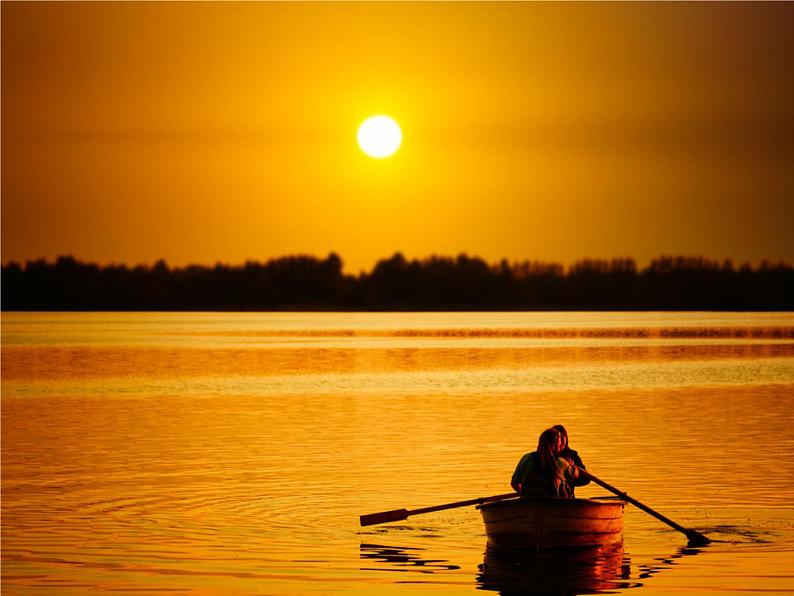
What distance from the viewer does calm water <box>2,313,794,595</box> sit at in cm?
1703

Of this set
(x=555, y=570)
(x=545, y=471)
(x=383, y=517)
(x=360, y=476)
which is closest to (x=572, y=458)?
(x=545, y=471)

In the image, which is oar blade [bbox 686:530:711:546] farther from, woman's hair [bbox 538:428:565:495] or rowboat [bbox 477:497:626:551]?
woman's hair [bbox 538:428:565:495]

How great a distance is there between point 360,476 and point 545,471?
341 inches

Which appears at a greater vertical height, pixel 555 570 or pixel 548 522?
pixel 548 522

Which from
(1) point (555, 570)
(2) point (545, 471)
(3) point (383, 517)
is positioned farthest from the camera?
(3) point (383, 517)

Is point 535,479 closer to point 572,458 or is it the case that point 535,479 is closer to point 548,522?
point 548,522

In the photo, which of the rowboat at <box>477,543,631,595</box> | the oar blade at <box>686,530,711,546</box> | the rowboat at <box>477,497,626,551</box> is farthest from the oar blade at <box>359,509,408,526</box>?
the oar blade at <box>686,530,711,546</box>

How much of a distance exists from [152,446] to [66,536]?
11935 mm

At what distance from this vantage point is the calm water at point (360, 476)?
17.0 m

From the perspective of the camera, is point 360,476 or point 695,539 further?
point 360,476

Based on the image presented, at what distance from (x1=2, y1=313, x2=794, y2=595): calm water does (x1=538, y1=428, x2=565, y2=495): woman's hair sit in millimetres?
958

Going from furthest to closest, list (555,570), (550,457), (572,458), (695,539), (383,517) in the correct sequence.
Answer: (383,517), (695,539), (572,458), (550,457), (555,570)

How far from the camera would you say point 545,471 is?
17.5m

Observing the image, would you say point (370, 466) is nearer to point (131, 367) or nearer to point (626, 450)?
point (626, 450)
